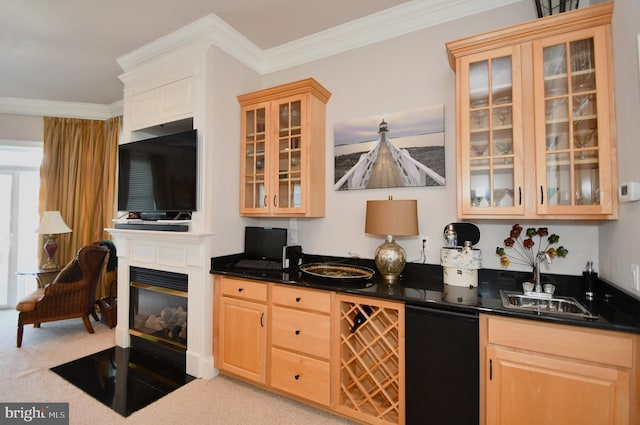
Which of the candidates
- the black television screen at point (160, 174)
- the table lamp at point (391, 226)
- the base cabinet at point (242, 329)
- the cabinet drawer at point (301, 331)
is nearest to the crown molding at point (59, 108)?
the black television screen at point (160, 174)

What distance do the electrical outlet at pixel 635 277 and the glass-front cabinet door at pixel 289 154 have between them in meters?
2.00

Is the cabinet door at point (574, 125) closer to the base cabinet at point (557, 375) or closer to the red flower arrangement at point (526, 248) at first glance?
the red flower arrangement at point (526, 248)

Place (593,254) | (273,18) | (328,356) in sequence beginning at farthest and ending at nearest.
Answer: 1. (273,18)
2. (328,356)
3. (593,254)

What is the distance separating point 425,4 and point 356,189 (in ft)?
4.92

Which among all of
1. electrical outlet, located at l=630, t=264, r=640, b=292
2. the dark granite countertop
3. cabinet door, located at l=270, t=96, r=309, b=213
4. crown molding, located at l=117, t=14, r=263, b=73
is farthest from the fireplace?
electrical outlet, located at l=630, t=264, r=640, b=292

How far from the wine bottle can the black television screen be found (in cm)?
161

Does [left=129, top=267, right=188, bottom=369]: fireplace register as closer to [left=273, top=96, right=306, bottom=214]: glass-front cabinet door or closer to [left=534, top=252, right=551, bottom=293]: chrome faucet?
[left=273, top=96, right=306, bottom=214]: glass-front cabinet door

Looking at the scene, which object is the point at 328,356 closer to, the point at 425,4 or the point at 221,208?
the point at 221,208

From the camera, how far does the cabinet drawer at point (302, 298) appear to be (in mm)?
1976

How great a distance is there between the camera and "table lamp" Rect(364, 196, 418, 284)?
2072 millimetres

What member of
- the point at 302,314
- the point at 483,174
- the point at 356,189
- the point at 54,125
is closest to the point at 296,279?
the point at 302,314

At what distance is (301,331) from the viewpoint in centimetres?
205

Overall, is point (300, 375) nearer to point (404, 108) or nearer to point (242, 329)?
point (242, 329)

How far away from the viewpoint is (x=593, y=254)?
1.79m
